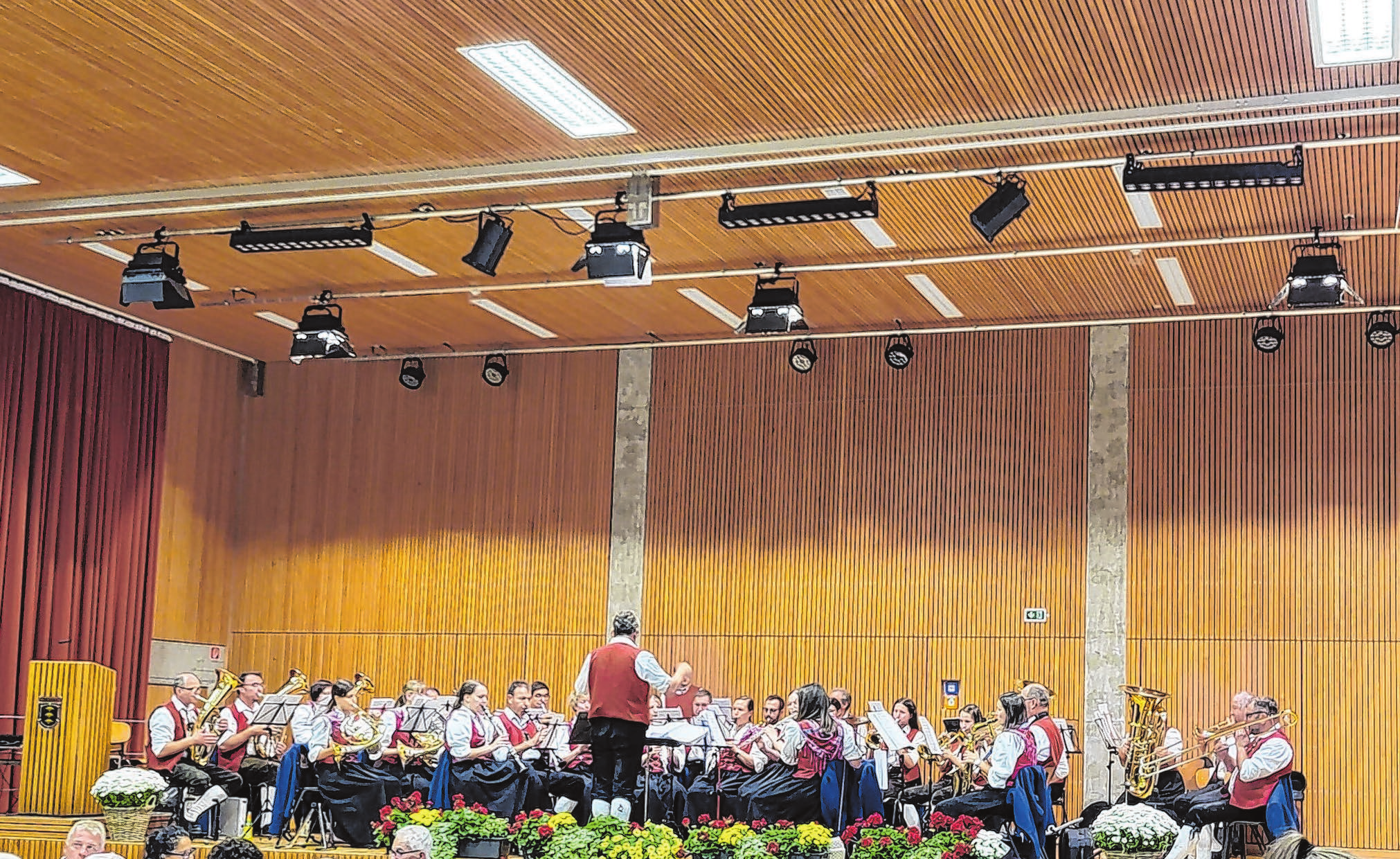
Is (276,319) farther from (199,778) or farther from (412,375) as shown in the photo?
(199,778)

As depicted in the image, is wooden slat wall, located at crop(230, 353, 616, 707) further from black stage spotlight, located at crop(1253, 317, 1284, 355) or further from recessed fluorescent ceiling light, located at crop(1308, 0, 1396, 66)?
recessed fluorescent ceiling light, located at crop(1308, 0, 1396, 66)

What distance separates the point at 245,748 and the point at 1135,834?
6.64m

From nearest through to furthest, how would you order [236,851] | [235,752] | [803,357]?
[236,851]
[235,752]
[803,357]

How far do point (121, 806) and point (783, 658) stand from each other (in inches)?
301

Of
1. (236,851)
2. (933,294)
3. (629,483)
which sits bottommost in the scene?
(236,851)

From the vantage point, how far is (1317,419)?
48.3 feet

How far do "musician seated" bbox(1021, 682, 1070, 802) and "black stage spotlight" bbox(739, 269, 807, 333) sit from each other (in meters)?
3.56

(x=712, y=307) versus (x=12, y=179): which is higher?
(x=12, y=179)

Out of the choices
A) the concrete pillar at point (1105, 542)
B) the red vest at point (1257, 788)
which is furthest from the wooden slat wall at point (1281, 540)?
the red vest at point (1257, 788)

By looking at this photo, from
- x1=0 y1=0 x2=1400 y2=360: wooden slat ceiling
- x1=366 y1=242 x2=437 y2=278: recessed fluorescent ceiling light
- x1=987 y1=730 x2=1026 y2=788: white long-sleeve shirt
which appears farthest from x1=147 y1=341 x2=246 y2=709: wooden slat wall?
x1=987 y1=730 x2=1026 y2=788: white long-sleeve shirt

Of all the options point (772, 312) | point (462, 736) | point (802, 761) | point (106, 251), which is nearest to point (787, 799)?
point (802, 761)

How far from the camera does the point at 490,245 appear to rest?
1146 cm

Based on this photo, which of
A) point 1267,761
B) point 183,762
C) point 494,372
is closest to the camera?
point 1267,761

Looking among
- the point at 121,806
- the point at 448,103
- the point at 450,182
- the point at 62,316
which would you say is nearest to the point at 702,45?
the point at 448,103
